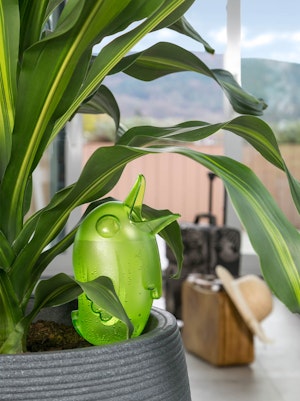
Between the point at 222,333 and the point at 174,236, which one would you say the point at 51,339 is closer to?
the point at 174,236

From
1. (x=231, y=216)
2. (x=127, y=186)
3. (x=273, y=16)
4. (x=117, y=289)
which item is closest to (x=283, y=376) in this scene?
(x=231, y=216)

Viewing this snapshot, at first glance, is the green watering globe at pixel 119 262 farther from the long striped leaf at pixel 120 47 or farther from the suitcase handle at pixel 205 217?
the suitcase handle at pixel 205 217

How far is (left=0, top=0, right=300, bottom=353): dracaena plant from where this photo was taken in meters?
0.62

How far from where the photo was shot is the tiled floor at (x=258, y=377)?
300 centimetres

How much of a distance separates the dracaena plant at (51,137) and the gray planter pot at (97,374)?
0.14ft

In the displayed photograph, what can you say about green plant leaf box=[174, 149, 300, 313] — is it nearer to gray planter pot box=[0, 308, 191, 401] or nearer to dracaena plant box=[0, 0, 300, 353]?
dracaena plant box=[0, 0, 300, 353]

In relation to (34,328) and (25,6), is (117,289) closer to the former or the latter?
(34,328)

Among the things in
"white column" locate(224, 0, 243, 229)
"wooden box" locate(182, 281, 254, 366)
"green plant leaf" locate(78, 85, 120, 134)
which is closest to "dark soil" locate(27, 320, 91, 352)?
"green plant leaf" locate(78, 85, 120, 134)

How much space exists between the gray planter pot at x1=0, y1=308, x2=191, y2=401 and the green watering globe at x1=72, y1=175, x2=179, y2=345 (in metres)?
0.07

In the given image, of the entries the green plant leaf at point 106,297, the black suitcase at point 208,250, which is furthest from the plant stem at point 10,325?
the black suitcase at point 208,250

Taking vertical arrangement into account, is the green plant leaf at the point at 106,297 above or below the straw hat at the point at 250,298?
above

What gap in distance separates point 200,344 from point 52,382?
301 centimetres

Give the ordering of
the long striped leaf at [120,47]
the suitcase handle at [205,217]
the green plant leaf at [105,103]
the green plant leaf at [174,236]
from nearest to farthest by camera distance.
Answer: the long striped leaf at [120,47] < the green plant leaf at [174,236] < the green plant leaf at [105,103] < the suitcase handle at [205,217]

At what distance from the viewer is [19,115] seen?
27.1 inches
